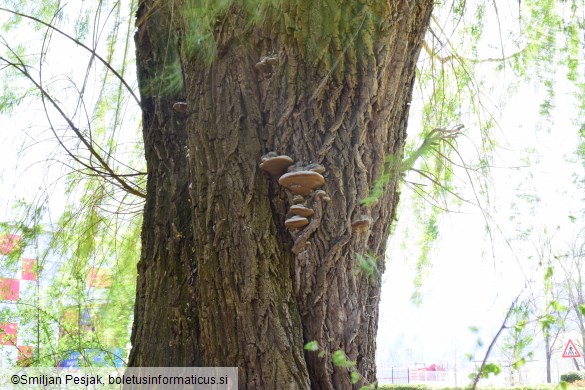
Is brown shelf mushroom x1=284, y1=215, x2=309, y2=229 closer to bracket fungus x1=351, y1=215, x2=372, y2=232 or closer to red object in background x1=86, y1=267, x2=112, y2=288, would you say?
bracket fungus x1=351, y1=215, x2=372, y2=232

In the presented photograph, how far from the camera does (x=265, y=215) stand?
1463 millimetres

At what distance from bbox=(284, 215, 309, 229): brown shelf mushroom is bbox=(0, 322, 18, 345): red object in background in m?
3.85

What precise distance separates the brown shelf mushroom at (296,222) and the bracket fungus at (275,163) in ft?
0.42

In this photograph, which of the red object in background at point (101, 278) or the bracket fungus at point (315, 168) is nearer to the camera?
the bracket fungus at point (315, 168)

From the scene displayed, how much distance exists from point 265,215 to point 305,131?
0.23m

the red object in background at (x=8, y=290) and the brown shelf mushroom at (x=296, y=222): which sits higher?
the brown shelf mushroom at (x=296, y=222)

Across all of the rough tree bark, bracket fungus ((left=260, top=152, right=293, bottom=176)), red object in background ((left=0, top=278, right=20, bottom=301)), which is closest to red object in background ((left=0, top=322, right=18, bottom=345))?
red object in background ((left=0, top=278, right=20, bottom=301))

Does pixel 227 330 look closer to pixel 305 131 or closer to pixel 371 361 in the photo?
pixel 371 361

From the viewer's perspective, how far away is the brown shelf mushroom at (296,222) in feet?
4.62

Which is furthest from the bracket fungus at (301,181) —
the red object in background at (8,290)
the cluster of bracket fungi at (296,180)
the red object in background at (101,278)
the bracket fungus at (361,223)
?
the red object in background at (8,290)

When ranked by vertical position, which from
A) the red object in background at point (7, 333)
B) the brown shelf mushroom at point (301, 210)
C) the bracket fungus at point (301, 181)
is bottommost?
the red object in background at point (7, 333)

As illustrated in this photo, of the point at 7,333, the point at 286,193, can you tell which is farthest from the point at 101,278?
the point at 7,333

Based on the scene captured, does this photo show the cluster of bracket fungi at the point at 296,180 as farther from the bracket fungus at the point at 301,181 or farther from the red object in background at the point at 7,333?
the red object in background at the point at 7,333

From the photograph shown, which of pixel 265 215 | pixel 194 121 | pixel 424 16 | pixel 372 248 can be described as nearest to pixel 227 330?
pixel 265 215
